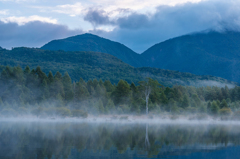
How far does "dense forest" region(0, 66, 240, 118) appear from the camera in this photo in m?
63.8

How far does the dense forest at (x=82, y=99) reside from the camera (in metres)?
63.8

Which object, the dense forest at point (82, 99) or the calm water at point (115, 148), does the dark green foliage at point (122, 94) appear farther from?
the calm water at point (115, 148)

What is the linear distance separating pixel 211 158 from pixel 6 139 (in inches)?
750

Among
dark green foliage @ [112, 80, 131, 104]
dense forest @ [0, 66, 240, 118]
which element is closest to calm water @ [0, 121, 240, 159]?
dense forest @ [0, 66, 240, 118]

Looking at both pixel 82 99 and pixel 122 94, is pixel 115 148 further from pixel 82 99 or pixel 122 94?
pixel 82 99

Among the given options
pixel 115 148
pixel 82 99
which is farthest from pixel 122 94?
pixel 115 148

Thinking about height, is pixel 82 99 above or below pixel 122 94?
below

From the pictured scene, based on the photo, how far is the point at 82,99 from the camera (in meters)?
72.1

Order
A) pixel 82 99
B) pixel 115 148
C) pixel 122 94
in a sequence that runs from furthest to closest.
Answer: pixel 122 94, pixel 82 99, pixel 115 148

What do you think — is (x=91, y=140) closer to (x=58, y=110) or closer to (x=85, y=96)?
(x=58, y=110)

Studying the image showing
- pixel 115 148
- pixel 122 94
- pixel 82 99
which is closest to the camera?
pixel 115 148

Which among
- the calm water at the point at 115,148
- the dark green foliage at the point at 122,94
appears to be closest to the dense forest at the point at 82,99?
the dark green foliage at the point at 122,94

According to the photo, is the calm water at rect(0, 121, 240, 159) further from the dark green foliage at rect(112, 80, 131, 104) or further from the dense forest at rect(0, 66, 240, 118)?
the dark green foliage at rect(112, 80, 131, 104)

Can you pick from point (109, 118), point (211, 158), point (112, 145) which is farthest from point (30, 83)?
point (211, 158)
